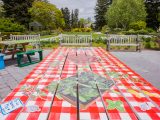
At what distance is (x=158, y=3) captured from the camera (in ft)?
115

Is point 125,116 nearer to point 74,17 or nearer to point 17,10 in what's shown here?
point 17,10

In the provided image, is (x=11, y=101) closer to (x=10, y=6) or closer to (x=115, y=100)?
(x=115, y=100)

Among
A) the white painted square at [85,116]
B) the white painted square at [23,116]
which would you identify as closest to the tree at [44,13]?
the white painted square at [23,116]

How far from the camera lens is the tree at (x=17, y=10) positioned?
103 feet

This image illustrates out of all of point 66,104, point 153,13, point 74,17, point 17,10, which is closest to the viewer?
point 66,104

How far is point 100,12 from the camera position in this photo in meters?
45.8

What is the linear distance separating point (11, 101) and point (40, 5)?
988 inches

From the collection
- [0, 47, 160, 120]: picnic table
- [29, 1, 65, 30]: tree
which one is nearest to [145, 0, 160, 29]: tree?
[29, 1, 65, 30]: tree

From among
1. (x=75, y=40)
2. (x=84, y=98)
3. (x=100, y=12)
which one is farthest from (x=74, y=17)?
(x=84, y=98)

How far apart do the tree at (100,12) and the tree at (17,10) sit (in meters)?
18.6

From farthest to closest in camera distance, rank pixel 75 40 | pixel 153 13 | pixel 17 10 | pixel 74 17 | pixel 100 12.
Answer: pixel 74 17 < pixel 100 12 < pixel 153 13 < pixel 17 10 < pixel 75 40

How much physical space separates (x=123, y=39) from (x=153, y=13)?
28.4 meters

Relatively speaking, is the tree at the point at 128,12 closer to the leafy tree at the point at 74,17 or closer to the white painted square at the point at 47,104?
the leafy tree at the point at 74,17

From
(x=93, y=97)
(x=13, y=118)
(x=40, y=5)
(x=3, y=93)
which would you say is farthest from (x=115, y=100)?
(x=40, y=5)
